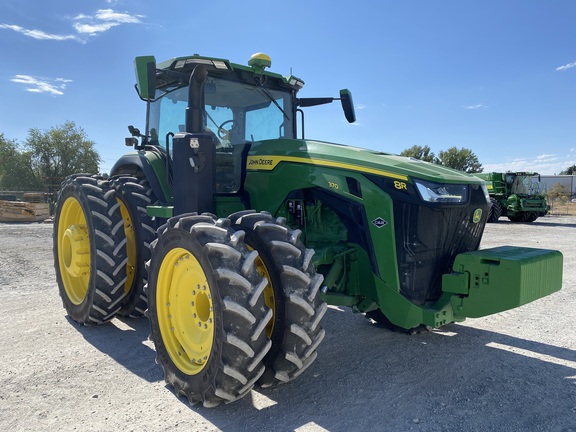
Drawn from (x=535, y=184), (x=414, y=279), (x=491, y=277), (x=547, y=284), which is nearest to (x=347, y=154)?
(x=414, y=279)

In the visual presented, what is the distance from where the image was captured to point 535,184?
2405cm

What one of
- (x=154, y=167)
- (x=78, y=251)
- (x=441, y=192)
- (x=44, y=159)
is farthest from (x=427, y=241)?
(x=44, y=159)

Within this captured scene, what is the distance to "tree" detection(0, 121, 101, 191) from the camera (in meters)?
35.7

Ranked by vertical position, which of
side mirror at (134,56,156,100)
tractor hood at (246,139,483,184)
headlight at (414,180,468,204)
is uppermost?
side mirror at (134,56,156,100)

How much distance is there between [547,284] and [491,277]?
0.50 meters

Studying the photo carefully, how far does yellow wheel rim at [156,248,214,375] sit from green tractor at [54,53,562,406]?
0.01 metres

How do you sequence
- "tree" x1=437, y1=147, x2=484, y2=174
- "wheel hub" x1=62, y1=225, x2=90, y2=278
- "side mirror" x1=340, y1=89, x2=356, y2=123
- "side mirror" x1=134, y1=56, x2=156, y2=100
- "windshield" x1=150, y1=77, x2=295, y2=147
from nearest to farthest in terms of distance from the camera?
"side mirror" x1=134, y1=56, x2=156, y2=100 < "windshield" x1=150, y1=77, x2=295, y2=147 < "wheel hub" x1=62, y1=225, x2=90, y2=278 < "side mirror" x1=340, y1=89, x2=356, y2=123 < "tree" x1=437, y1=147, x2=484, y2=174

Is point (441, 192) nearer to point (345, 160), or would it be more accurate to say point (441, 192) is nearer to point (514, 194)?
point (345, 160)

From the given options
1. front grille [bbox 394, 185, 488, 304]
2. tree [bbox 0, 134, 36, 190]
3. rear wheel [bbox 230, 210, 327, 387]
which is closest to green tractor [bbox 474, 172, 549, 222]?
front grille [bbox 394, 185, 488, 304]

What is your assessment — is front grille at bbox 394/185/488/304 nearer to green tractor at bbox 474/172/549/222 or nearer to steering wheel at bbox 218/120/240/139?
steering wheel at bbox 218/120/240/139

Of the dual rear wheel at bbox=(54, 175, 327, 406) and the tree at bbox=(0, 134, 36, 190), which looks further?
the tree at bbox=(0, 134, 36, 190)

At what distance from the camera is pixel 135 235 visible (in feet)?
15.5

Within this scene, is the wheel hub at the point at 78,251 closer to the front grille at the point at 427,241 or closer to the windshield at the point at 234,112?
the windshield at the point at 234,112

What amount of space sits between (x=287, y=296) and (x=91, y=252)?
2.58m
